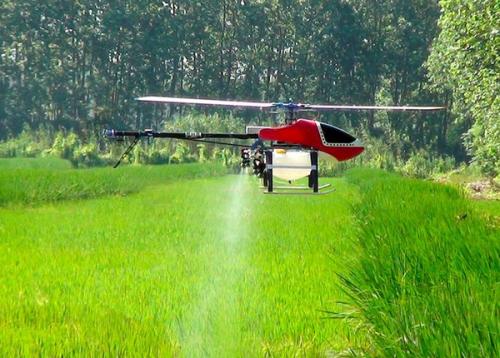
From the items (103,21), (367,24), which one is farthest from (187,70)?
(367,24)

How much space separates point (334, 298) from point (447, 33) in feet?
61.0

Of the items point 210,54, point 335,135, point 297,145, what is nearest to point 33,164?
point 297,145

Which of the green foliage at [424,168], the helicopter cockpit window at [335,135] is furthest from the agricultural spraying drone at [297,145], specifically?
the green foliage at [424,168]

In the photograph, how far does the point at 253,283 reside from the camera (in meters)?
8.93

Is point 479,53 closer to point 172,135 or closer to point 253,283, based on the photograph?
point 172,135

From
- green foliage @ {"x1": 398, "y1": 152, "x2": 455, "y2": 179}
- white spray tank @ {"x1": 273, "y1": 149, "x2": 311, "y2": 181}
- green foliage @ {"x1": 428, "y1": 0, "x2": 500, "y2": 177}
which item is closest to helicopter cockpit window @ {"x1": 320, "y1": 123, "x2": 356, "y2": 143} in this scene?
white spray tank @ {"x1": 273, "y1": 149, "x2": 311, "y2": 181}

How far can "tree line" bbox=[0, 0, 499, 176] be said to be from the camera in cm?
6662

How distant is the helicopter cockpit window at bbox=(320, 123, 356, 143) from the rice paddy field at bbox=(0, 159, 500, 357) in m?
1.45

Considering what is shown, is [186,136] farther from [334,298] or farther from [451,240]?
[451,240]

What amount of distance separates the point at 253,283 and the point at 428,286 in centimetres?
350

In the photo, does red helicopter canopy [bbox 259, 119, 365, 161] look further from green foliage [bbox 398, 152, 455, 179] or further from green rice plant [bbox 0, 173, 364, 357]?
green foliage [bbox 398, 152, 455, 179]

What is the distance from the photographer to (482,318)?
4047 millimetres

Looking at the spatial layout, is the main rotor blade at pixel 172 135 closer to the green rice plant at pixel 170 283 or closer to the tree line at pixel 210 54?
the green rice plant at pixel 170 283

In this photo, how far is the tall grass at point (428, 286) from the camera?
385 centimetres
